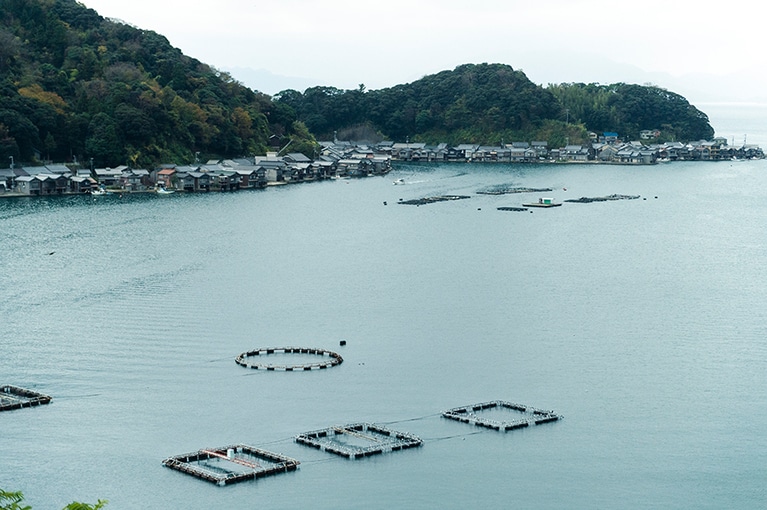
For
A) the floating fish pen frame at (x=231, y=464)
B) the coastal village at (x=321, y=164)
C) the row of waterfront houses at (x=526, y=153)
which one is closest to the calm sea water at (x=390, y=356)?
the floating fish pen frame at (x=231, y=464)

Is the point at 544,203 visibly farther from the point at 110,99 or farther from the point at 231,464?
the point at 231,464

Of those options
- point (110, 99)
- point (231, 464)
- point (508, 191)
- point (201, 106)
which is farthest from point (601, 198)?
point (231, 464)

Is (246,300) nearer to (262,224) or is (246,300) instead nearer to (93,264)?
(93,264)

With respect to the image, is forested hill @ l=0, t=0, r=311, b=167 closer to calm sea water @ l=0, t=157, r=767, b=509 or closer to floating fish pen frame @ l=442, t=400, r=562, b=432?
calm sea water @ l=0, t=157, r=767, b=509

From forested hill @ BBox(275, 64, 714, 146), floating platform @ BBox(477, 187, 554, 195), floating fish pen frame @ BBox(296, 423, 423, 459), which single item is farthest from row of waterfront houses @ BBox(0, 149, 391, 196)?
floating fish pen frame @ BBox(296, 423, 423, 459)

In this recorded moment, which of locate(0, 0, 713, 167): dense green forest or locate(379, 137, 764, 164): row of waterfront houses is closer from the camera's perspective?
locate(0, 0, 713, 167): dense green forest

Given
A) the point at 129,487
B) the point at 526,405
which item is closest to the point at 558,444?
the point at 526,405
